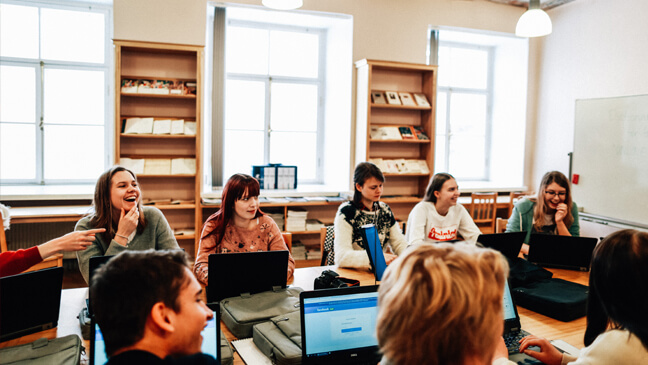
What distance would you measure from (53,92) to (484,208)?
4.98 meters

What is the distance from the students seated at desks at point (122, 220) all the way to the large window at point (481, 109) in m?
4.69

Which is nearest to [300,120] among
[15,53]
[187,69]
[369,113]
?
[369,113]

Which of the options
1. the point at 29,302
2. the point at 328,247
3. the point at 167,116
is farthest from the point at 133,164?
the point at 29,302

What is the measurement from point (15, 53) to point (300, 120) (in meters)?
3.16

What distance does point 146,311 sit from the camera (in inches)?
33.7

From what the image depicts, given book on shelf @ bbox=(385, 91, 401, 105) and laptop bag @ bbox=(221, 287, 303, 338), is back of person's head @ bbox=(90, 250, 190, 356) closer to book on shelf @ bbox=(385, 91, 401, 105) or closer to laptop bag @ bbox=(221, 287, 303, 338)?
laptop bag @ bbox=(221, 287, 303, 338)

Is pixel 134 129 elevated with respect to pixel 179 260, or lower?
elevated

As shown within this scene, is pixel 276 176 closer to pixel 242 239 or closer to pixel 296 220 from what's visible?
pixel 296 220

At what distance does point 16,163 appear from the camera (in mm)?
4852

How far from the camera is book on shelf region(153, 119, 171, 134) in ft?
14.8

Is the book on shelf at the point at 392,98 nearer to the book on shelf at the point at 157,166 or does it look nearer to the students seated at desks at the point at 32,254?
the book on shelf at the point at 157,166

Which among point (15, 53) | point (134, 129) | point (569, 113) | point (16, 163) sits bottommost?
point (16, 163)

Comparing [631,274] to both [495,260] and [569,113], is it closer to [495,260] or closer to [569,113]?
[495,260]

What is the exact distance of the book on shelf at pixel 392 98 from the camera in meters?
5.29
